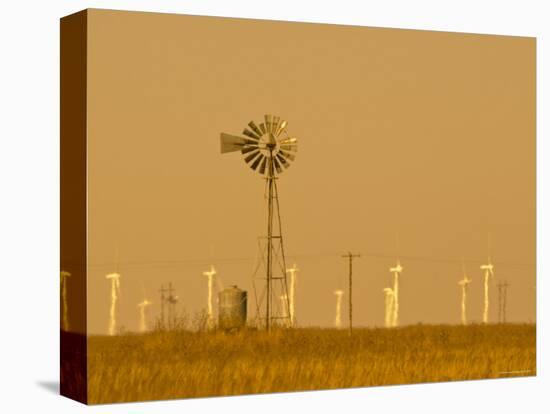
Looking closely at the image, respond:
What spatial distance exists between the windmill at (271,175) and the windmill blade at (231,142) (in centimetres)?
1

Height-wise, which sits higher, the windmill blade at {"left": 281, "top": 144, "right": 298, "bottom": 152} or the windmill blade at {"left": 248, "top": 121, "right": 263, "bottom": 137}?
the windmill blade at {"left": 248, "top": 121, "right": 263, "bottom": 137}

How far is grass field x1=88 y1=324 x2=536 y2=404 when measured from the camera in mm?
17062

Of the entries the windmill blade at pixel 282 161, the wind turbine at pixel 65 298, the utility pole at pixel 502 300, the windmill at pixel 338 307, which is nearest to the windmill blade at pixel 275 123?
the windmill blade at pixel 282 161

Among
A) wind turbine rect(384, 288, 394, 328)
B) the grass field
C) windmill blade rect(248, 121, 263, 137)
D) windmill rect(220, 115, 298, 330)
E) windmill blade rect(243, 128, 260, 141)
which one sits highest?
windmill blade rect(248, 121, 263, 137)

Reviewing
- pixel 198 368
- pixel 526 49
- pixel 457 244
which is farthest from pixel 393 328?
pixel 526 49

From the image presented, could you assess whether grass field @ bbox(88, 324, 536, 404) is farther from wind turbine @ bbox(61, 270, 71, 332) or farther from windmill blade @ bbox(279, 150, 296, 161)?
windmill blade @ bbox(279, 150, 296, 161)

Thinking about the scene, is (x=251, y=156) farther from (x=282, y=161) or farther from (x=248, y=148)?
(x=282, y=161)

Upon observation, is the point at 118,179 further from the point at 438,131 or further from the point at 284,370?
the point at 438,131

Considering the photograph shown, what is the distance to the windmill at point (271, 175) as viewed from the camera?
58.7 feet

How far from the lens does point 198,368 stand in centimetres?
1744

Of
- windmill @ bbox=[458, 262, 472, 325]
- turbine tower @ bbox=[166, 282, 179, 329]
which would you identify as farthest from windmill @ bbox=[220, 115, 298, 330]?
windmill @ bbox=[458, 262, 472, 325]

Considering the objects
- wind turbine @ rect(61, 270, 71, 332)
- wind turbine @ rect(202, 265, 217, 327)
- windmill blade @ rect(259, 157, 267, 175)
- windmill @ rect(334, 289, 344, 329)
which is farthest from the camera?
windmill @ rect(334, 289, 344, 329)

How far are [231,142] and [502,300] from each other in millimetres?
4017

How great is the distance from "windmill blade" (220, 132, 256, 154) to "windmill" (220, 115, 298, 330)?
11 mm
